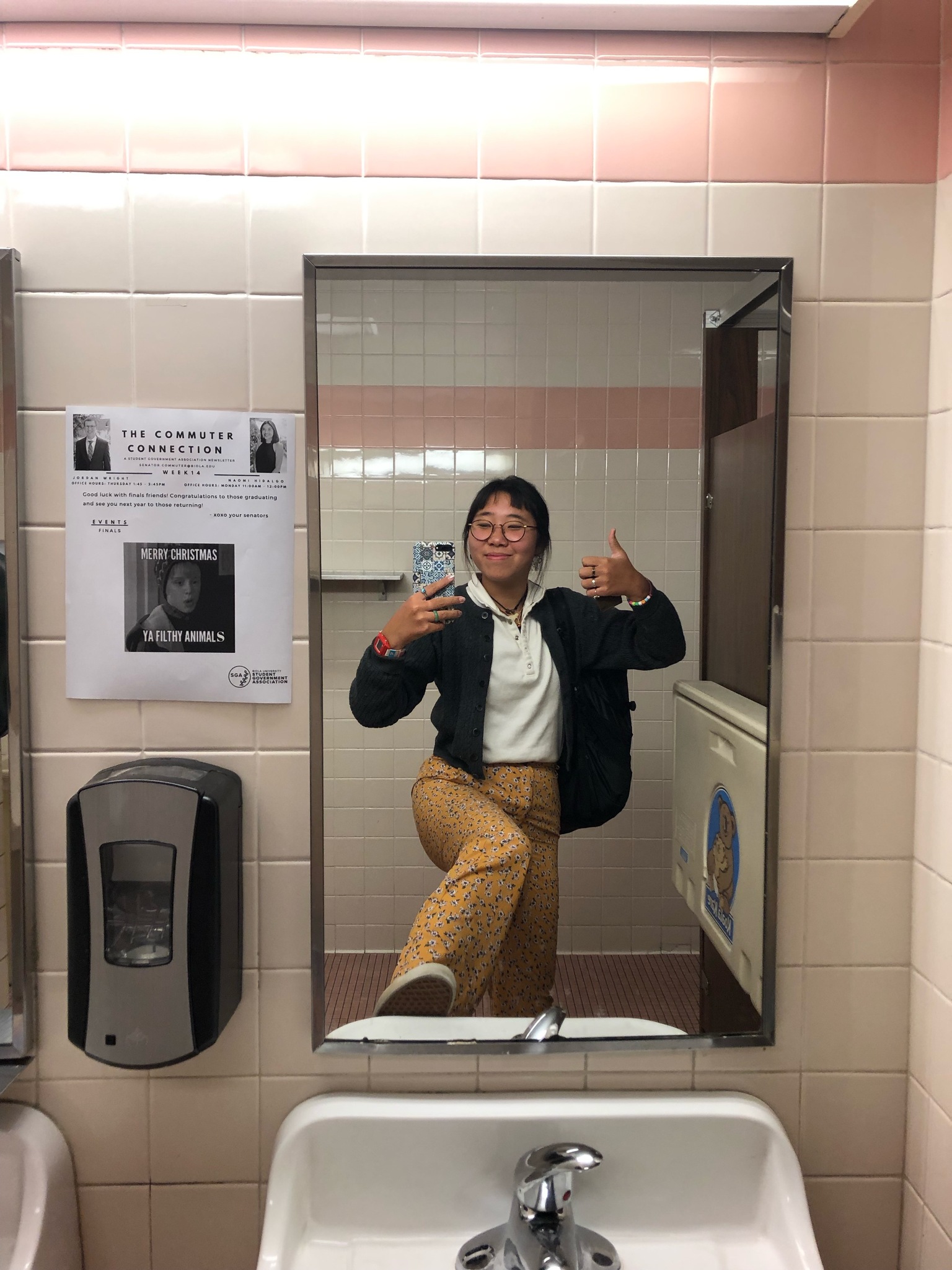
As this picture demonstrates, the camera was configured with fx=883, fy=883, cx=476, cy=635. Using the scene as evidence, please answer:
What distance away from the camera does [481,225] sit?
108 centimetres

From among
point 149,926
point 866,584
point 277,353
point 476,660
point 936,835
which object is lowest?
point 149,926

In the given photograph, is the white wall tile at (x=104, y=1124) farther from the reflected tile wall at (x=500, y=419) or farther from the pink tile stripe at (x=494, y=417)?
the pink tile stripe at (x=494, y=417)

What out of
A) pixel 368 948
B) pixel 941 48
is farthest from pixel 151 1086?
pixel 941 48

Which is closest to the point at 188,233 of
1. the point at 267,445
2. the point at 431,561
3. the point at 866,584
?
the point at 267,445

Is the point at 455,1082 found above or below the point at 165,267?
below

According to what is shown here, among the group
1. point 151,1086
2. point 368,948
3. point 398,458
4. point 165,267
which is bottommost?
point 151,1086

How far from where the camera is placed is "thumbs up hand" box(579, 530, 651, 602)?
3.61 feet

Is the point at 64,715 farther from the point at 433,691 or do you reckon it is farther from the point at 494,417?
the point at 494,417

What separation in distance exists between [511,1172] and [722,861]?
0.47 m

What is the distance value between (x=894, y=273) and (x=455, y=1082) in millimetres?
1171

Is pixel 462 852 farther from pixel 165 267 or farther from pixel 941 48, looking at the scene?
pixel 941 48

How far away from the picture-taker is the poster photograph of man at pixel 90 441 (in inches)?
43.2

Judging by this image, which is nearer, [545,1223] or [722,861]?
[545,1223]

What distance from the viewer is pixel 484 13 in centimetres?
103
